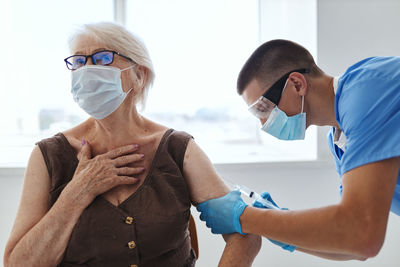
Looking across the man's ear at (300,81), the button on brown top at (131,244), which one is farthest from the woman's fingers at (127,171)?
the man's ear at (300,81)

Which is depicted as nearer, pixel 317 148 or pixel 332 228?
pixel 332 228

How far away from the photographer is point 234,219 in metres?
1.22

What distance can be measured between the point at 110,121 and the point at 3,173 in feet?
3.17

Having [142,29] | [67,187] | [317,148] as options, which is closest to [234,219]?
[67,187]

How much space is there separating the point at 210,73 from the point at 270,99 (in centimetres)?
142

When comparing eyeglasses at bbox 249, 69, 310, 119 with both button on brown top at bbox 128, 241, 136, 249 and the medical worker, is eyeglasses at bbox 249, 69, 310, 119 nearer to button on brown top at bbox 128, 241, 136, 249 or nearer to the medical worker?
the medical worker

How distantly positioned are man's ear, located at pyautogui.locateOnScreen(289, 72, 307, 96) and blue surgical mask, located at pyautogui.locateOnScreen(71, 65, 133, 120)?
65 cm

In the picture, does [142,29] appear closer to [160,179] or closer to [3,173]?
[3,173]

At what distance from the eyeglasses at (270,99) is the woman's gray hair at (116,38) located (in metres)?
0.49

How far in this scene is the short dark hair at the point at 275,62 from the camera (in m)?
1.30

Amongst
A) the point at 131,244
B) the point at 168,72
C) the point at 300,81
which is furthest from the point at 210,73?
the point at 131,244

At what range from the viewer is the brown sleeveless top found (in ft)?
4.08

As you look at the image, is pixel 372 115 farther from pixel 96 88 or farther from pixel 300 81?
pixel 96 88

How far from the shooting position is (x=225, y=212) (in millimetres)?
1276
